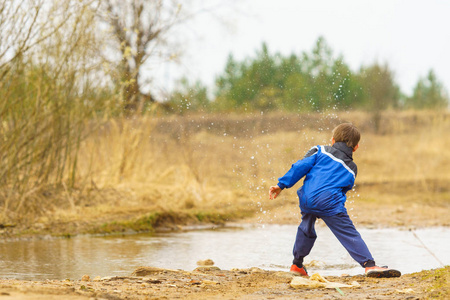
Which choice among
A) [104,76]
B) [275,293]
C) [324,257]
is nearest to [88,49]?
[104,76]

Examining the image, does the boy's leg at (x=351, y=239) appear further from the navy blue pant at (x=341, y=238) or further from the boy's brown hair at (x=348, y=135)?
the boy's brown hair at (x=348, y=135)

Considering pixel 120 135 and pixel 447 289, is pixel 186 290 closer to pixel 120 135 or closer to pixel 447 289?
pixel 447 289

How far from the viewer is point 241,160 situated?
2098 centimetres

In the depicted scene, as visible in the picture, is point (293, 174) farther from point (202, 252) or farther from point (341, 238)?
point (202, 252)

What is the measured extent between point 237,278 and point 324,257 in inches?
78.6

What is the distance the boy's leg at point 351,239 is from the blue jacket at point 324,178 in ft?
0.24

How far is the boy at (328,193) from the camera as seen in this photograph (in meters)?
5.34

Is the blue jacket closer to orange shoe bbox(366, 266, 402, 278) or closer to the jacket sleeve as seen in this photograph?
the jacket sleeve

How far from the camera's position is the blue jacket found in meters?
5.37

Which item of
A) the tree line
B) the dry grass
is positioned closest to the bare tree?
the dry grass

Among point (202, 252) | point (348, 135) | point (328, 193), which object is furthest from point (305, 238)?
point (202, 252)

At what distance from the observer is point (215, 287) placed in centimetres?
465

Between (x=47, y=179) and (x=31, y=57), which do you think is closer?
(x=31, y=57)

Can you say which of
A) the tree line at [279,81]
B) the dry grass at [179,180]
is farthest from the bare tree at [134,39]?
the tree line at [279,81]
